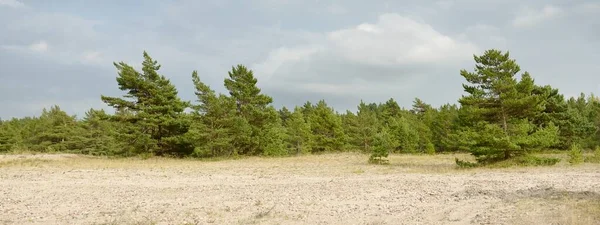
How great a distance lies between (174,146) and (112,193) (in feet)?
81.1

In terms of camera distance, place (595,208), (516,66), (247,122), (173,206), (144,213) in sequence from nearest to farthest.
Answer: (595,208)
(144,213)
(173,206)
(516,66)
(247,122)

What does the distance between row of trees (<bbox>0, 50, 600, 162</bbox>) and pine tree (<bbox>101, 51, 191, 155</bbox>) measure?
88 mm

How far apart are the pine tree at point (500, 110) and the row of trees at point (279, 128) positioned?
0.05 m

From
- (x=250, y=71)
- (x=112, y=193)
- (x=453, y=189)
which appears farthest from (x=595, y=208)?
(x=250, y=71)

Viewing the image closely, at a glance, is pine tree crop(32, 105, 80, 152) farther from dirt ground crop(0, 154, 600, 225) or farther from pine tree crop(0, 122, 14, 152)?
dirt ground crop(0, 154, 600, 225)

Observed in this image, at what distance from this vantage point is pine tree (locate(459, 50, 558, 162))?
70.8 feet

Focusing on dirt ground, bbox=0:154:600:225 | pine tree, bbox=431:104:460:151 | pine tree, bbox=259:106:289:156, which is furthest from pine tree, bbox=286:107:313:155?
dirt ground, bbox=0:154:600:225

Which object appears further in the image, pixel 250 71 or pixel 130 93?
pixel 250 71

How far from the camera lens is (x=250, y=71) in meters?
38.9

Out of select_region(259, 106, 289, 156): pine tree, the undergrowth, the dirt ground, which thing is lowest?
the dirt ground

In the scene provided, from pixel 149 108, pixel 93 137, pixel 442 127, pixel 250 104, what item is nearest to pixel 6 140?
pixel 93 137

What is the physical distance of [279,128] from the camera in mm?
47125

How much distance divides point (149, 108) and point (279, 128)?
16.3 m

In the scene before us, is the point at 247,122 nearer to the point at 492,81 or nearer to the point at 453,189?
the point at 492,81
